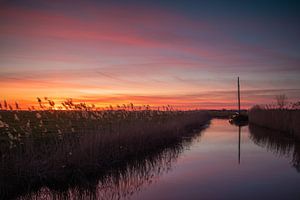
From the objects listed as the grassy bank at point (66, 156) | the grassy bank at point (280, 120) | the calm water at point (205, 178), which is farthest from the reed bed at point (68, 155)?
the grassy bank at point (280, 120)

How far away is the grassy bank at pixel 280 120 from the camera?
21.6m

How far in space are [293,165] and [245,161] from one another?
178cm

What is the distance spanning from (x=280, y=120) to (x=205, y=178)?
17.9 m

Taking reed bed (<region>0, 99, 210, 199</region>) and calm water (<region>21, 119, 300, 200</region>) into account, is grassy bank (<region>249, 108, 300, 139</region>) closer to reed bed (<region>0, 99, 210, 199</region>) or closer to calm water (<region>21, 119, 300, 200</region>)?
calm water (<region>21, 119, 300, 200</region>)

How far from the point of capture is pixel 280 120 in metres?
26.1

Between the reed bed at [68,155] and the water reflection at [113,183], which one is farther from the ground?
the reed bed at [68,155]

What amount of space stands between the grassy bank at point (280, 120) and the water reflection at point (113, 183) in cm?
1206

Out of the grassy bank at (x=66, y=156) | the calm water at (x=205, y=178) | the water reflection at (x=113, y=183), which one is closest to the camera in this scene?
the water reflection at (x=113, y=183)

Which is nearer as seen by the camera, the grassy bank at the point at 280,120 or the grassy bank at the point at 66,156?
the grassy bank at the point at 66,156

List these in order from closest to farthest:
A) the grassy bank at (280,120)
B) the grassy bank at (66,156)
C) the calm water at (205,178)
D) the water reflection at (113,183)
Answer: the water reflection at (113,183), the calm water at (205,178), the grassy bank at (66,156), the grassy bank at (280,120)

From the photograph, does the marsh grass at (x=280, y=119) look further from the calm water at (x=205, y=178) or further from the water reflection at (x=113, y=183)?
the water reflection at (x=113, y=183)

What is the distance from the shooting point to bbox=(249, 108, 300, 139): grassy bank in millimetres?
21641

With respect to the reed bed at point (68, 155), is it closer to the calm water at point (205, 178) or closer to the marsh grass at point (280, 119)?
the calm water at point (205, 178)

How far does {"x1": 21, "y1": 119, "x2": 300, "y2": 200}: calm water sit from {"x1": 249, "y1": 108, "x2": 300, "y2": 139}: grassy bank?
6850 mm
